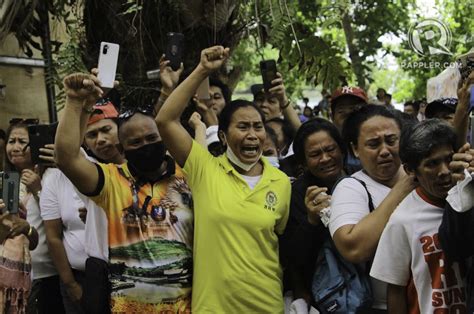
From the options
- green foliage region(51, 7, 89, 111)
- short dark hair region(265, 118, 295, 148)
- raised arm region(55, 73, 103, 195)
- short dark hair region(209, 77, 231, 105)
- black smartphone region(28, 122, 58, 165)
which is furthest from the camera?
short dark hair region(209, 77, 231, 105)

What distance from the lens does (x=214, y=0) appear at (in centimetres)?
557

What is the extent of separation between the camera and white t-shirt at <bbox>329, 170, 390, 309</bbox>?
3.40 meters

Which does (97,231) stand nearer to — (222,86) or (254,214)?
(254,214)

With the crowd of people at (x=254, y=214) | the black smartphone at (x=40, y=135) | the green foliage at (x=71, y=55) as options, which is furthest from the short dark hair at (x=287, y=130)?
the black smartphone at (x=40, y=135)

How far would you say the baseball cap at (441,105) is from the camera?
15.2 ft

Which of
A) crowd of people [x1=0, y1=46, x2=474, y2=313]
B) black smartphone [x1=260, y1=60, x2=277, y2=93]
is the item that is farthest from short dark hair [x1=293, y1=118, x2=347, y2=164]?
black smartphone [x1=260, y1=60, x2=277, y2=93]

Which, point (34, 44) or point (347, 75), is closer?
point (347, 75)

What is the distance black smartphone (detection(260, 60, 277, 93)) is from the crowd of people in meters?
0.53

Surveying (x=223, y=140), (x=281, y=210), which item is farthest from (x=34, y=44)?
(x=281, y=210)

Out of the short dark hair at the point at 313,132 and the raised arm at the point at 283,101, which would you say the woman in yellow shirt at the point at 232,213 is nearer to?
the short dark hair at the point at 313,132

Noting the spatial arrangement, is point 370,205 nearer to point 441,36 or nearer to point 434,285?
point 434,285

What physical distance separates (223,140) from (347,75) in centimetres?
184
